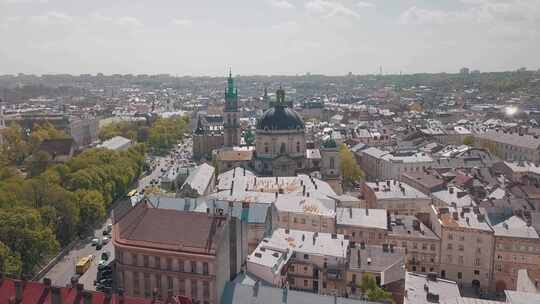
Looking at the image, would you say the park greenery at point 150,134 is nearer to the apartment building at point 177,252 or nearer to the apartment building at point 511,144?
the apartment building at point 511,144

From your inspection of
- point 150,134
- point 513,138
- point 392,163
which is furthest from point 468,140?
point 150,134

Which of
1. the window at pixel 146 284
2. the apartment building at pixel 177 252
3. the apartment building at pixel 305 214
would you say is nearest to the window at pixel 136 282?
the apartment building at pixel 177 252

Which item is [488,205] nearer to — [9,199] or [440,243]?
[440,243]

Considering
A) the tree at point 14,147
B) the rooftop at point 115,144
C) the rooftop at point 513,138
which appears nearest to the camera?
the rooftop at point 513,138

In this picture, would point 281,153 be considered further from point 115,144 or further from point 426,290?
point 426,290

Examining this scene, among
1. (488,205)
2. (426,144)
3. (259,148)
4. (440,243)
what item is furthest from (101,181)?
(426,144)

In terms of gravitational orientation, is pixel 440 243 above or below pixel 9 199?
below
